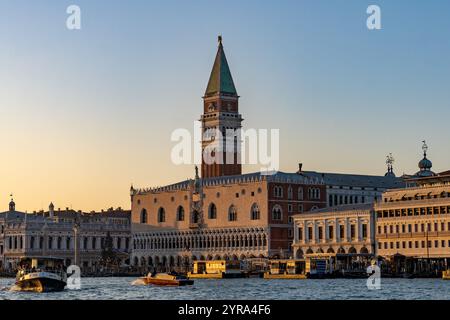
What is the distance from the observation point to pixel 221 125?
161m

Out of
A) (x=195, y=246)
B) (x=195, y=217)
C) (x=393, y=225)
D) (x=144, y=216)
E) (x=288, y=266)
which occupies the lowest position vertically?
(x=288, y=266)

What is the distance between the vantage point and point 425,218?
109 m

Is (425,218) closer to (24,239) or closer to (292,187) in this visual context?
(292,187)

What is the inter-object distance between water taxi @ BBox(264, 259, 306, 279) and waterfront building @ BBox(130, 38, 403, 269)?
1604 centimetres

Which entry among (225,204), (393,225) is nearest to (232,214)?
(225,204)

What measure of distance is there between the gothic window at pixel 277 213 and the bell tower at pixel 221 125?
22.6 m

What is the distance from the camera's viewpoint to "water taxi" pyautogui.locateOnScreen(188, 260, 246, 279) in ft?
403

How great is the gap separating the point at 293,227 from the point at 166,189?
81.5ft

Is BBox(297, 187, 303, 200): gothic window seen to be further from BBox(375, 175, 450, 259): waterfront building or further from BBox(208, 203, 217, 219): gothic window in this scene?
BBox(375, 175, 450, 259): waterfront building

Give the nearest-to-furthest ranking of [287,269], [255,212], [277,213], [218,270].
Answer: [287,269]
[218,270]
[277,213]
[255,212]

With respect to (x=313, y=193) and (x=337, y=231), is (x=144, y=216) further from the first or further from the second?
(x=337, y=231)

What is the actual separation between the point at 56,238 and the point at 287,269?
5946cm
